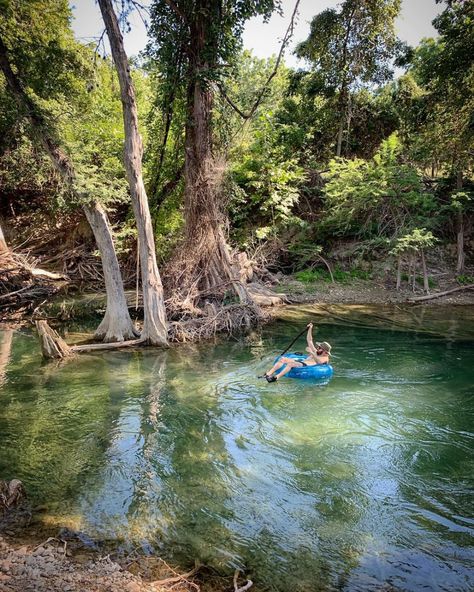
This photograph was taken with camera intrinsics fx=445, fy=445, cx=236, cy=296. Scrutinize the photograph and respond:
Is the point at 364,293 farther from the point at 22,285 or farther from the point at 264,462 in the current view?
the point at 22,285

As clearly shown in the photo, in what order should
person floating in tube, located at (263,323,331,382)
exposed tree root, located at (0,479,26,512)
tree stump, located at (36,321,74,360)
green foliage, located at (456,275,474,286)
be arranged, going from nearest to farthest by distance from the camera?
exposed tree root, located at (0,479,26,512) < person floating in tube, located at (263,323,331,382) < tree stump, located at (36,321,74,360) < green foliage, located at (456,275,474,286)

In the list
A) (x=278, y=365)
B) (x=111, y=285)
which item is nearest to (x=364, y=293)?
(x=278, y=365)

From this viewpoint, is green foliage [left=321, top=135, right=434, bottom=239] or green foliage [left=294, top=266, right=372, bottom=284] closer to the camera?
green foliage [left=321, top=135, right=434, bottom=239]

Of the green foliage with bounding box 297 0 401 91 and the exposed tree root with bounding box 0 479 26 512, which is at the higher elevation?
the green foliage with bounding box 297 0 401 91

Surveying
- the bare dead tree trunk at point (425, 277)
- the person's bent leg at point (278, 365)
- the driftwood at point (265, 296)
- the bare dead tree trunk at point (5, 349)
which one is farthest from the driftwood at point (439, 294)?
the bare dead tree trunk at point (5, 349)

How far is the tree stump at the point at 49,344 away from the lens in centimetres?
1055

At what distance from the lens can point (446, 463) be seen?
6.22 metres

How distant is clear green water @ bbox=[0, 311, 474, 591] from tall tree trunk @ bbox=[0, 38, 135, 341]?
55.9 inches

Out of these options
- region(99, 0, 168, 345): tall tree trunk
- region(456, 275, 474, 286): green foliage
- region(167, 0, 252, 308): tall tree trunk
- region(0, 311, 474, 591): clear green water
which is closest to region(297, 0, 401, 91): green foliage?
region(167, 0, 252, 308): tall tree trunk

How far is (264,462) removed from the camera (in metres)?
6.25

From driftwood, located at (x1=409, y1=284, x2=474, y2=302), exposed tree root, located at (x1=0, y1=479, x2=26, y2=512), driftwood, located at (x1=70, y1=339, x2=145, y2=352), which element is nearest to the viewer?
exposed tree root, located at (x1=0, y1=479, x2=26, y2=512)

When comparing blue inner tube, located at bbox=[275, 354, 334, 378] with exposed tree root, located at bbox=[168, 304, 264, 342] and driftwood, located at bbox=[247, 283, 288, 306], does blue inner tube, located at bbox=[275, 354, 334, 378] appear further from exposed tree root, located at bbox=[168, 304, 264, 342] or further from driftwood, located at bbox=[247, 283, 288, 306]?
driftwood, located at bbox=[247, 283, 288, 306]

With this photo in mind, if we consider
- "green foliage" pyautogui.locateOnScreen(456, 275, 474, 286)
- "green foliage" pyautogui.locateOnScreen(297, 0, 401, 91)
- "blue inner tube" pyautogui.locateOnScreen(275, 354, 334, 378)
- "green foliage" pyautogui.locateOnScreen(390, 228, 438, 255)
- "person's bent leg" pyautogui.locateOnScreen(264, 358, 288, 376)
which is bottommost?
"blue inner tube" pyautogui.locateOnScreen(275, 354, 334, 378)

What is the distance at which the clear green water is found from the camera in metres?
4.47
